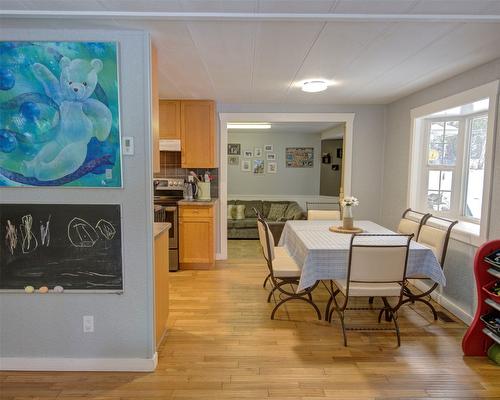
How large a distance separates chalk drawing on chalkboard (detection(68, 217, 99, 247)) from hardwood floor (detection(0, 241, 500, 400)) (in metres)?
0.89

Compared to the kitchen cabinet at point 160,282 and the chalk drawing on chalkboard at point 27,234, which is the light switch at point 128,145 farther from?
the chalk drawing on chalkboard at point 27,234

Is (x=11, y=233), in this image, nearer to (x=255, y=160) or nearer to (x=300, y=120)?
(x=300, y=120)

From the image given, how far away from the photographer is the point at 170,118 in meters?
4.58

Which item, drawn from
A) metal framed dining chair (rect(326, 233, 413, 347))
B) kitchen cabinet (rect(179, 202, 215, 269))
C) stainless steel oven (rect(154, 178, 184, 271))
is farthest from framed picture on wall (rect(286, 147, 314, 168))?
metal framed dining chair (rect(326, 233, 413, 347))

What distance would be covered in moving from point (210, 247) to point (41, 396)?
8.63ft

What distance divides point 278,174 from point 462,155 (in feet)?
15.0

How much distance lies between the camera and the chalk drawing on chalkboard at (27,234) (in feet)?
7.16

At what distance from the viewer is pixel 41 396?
201cm

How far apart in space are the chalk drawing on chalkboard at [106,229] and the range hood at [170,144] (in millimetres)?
2567

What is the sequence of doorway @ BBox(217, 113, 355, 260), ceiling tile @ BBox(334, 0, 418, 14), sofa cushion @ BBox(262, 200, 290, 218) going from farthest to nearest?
1. sofa cushion @ BBox(262, 200, 290, 218)
2. doorway @ BBox(217, 113, 355, 260)
3. ceiling tile @ BBox(334, 0, 418, 14)

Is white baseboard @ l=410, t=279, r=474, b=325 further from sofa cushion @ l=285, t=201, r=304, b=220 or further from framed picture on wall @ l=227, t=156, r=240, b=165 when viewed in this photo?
framed picture on wall @ l=227, t=156, r=240, b=165

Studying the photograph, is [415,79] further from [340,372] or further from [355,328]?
[340,372]

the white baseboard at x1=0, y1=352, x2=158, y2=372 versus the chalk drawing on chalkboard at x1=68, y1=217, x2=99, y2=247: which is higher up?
the chalk drawing on chalkboard at x1=68, y1=217, x2=99, y2=247

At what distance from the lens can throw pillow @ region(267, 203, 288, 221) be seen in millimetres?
6992
